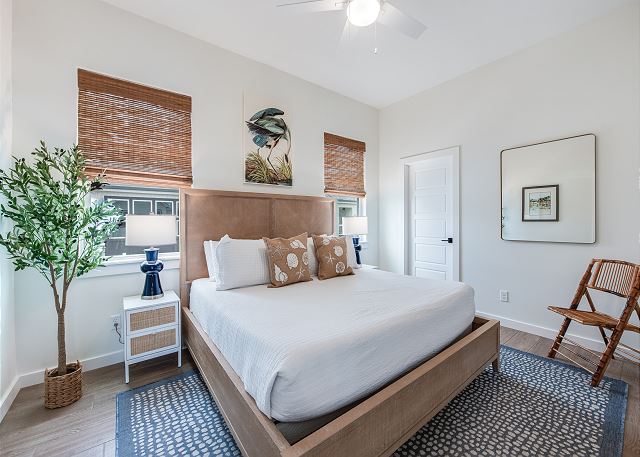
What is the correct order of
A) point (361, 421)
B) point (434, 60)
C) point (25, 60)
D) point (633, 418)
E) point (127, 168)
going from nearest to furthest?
point (361, 421) < point (633, 418) < point (25, 60) < point (127, 168) < point (434, 60)

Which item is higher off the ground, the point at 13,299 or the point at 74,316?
the point at 13,299

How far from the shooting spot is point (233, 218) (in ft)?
9.42

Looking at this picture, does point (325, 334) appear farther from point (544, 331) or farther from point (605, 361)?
point (544, 331)

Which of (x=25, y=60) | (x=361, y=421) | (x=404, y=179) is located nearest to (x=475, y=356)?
A: (x=361, y=421)

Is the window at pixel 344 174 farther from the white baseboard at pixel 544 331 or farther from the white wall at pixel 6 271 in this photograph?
the white wall at pixel 6 271

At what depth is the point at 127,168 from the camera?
237cm

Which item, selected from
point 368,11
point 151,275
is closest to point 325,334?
point 151,275

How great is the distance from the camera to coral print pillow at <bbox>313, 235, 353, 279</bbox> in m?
2.63

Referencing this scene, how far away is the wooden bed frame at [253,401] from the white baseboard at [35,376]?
59cm

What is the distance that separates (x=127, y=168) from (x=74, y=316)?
126 cm

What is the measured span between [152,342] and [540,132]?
4.11 metres

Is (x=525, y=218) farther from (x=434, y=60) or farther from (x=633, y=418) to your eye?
(x=434, y=60)

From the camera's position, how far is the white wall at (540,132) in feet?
7.75

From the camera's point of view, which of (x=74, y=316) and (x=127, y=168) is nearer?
(x=74, y=316)
